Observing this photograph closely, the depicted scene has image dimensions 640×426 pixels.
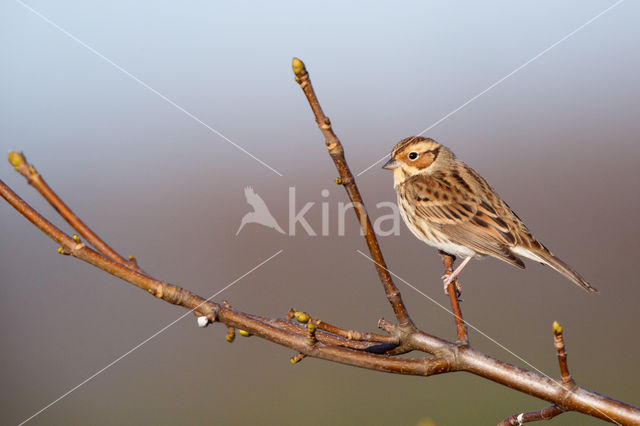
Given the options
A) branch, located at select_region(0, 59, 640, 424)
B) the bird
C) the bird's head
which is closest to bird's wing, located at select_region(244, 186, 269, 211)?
the bird

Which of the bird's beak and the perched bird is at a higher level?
the bird's beak

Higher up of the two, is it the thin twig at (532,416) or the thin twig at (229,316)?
the thin twig at (229,316)

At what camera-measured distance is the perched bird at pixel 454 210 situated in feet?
14.4

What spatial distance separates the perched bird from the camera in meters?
4.38

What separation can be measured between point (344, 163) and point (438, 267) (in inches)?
319

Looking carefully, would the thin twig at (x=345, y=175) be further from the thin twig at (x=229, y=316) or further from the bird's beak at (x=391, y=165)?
the bird's beak at (x=391, y=165)

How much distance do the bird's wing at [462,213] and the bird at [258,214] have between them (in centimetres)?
443

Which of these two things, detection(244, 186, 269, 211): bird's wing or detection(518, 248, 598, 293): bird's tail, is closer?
detection(518, 248, 598, 293): bird's tail

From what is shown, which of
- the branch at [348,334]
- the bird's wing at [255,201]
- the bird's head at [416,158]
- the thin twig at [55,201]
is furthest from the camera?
the bird's wing at [255,201]

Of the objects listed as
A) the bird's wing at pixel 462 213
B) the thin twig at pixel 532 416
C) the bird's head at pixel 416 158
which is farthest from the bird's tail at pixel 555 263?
the thin twig at pixel 532 416

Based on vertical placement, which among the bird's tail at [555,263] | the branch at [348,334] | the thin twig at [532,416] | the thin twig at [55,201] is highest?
the thin twig at [55,201]

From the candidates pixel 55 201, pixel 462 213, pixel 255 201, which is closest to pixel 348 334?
pixel 55 201

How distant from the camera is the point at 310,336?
202 centimetres

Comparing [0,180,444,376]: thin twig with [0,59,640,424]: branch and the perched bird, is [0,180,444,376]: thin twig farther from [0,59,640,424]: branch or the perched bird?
the perched bird
